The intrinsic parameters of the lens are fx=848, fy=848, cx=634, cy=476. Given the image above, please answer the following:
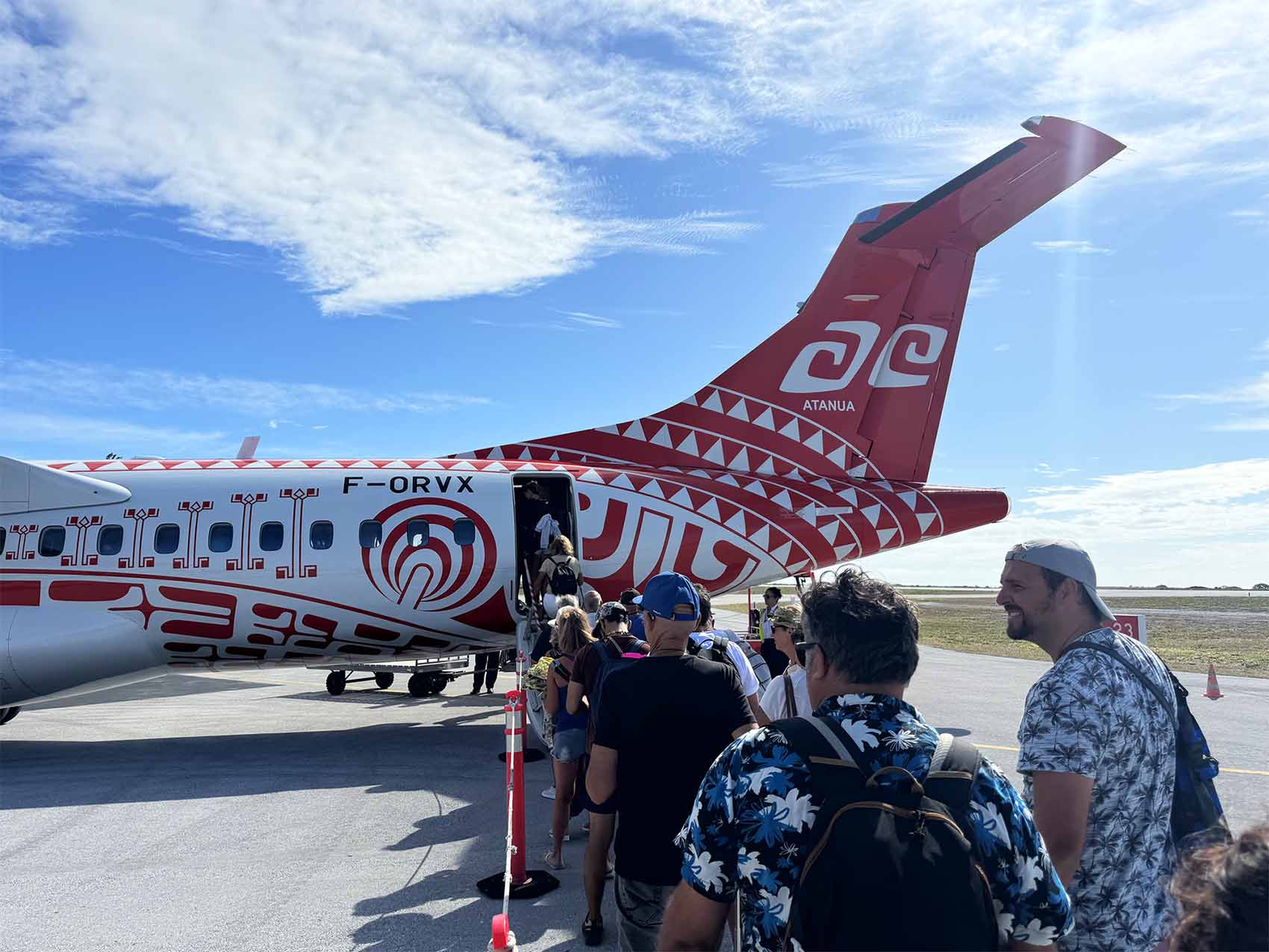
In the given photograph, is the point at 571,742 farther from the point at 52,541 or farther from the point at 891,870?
the point at 52,541

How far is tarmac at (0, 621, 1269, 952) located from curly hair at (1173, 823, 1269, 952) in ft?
13.6

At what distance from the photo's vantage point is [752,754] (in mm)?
2020

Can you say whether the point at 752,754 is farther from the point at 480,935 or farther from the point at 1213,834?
the point at 480,935

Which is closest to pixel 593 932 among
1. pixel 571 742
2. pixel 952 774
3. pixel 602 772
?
pixel 571 742

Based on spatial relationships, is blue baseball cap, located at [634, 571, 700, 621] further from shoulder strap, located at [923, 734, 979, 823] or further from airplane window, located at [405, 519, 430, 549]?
airplane window, located at [405, 519, 430, 549]

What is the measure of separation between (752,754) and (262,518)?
36.4 feet

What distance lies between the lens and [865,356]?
44.3 ft

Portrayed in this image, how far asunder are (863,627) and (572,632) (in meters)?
4.19

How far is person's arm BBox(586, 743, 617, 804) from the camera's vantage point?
3760 mm

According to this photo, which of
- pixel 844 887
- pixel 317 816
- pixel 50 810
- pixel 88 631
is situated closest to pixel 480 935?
pixel 317 816

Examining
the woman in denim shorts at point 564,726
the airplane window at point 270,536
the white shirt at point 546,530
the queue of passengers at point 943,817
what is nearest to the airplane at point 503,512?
the airplane window at point 270,536

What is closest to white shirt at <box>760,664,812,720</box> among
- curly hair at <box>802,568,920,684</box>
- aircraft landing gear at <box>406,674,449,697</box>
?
curly hair at <box>802,568,920,684</box>

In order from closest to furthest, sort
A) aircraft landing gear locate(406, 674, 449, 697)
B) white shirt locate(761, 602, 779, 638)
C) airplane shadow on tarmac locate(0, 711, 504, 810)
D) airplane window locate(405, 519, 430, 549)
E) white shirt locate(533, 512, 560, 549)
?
white shirt locate(761, 602, 779, 638) < airplane shadow on tarmac locate(0, 711, 504, 810) < airplane window locate(405, 519, 430, 549) < white shirt locate(533, 512, 560, 549) < aircraft landing gear locate(406, 674, 449, 697)

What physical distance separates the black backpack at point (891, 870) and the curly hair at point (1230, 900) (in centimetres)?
42
